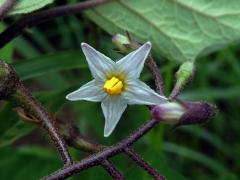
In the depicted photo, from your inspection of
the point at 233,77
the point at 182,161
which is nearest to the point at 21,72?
the point at 182,161

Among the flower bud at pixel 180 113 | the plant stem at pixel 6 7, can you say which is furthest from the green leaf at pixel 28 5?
the flower bud at pixel 180 113

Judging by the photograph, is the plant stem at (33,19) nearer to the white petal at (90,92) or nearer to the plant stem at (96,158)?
the white petal at (90,92)

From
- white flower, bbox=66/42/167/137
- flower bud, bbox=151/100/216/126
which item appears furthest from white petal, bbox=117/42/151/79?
flower bud, bbox=151/100/216/126

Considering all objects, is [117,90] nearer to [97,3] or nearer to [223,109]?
[97,3]

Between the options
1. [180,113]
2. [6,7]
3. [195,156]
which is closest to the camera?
[180,113]

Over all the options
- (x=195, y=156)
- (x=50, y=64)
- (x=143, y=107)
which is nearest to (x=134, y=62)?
(x=50, y=64)

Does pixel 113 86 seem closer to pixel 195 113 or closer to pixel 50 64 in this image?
pixel 195 113
